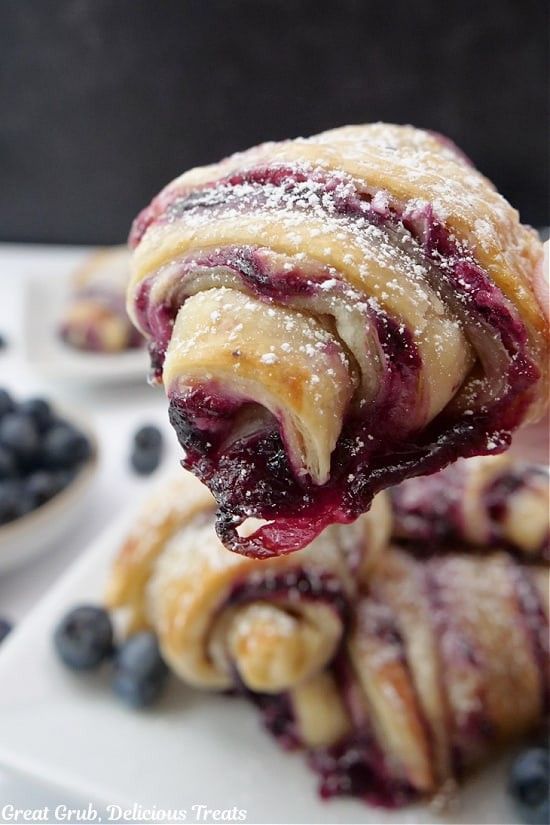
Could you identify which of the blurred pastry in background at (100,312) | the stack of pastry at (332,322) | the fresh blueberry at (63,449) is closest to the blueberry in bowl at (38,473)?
the fresh blueberry at (63,449)

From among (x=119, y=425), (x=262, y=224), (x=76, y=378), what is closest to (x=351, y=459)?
(x=262, y=224)

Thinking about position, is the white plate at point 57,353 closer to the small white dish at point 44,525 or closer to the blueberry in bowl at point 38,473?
the blueberry in bowl at point 38,473

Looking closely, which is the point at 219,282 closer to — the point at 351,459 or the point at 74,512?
the point at 351,459

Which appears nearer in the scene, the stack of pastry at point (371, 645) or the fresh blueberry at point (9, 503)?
the stack of pastry at point (371, 645)

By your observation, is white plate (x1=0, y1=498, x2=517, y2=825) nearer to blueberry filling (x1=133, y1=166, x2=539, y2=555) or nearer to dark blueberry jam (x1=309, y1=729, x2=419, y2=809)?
dark blueberry jam (x1=309, y1=729, x2=419, y2=809)

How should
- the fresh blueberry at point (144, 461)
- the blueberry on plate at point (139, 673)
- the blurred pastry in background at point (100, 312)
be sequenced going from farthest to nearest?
1. the blurred pastry in background at point (100, 312)
2. the fresh blueberry at point (144, 461)
3. the blueberry on plate at point (139, 673)

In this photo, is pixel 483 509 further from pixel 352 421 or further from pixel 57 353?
pixel 57 353
